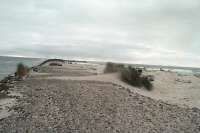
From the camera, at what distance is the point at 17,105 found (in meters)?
12.6

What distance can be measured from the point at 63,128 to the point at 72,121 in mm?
812

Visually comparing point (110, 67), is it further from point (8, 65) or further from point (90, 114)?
point (8, 65)

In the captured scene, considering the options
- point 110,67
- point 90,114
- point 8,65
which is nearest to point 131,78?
point 110,67

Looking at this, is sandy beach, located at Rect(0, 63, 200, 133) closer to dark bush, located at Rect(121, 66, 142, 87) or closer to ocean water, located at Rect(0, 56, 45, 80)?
dark bush, located at Rect(121, 66, 142, 87)

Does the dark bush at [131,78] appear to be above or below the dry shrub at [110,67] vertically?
below

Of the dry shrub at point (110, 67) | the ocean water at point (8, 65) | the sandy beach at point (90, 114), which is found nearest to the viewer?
the sandy beach at point (90, 114)

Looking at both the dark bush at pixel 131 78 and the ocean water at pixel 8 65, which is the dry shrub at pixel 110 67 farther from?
the ocean water at pixel 8 65

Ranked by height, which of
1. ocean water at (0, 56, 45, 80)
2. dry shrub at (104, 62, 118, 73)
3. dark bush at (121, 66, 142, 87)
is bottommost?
ocean water at (0, 56, 45, 80)

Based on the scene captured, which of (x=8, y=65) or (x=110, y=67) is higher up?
(x=110, y=67)

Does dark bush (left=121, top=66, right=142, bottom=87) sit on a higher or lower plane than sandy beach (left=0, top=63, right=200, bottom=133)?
higher

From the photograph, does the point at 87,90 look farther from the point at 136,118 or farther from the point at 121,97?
the point at 136,118

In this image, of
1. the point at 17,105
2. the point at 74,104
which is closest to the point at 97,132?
the point at 74,104

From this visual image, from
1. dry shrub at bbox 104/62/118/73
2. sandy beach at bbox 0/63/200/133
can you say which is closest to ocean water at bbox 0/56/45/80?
dry shrub at bbox 104/62/118/73

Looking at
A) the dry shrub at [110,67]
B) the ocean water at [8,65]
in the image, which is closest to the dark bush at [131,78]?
the dry shrub at [110,67]
